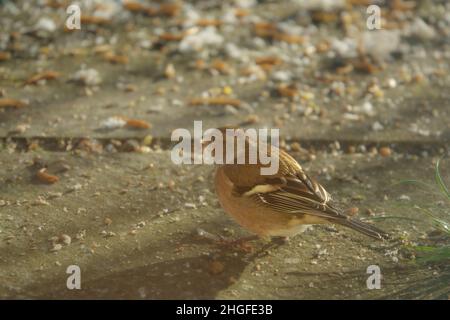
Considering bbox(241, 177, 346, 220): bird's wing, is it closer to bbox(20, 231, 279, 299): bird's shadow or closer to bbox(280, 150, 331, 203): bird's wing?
bbox(280, 150, 331, 203): bird's wing

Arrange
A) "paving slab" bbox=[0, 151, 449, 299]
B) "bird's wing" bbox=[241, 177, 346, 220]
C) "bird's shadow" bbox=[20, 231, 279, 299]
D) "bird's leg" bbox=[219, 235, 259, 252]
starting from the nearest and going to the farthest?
"bird's shadow" bbox=[20, 231, 279, 299] → "paving slab" bbox=[0, 151, 449, 299] → "bird's wing" bbox=[241, 177, 346, 220] → "bird's leg" bbox=[219, 235, 259, 252]

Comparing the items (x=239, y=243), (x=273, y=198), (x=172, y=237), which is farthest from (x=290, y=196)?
(x=172, y=237)

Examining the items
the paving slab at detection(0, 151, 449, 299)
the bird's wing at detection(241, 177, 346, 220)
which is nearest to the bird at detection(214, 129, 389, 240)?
the bird's wing at detection(241, 177, 346, 220)

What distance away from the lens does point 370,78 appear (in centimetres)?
661

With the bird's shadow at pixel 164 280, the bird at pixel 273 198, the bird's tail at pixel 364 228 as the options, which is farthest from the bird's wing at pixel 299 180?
the bird's shadow at pixel 164 280

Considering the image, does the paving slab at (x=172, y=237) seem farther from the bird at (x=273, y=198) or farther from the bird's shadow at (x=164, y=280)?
the bird at (x=273, y=198)

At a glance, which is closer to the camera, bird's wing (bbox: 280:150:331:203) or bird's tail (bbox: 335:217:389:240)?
bird's tail (bbox: 335:217:389:240)

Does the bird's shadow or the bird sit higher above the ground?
the bird

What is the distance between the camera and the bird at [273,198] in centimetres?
408

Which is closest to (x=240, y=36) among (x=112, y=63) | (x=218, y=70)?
(x=218, y=70)

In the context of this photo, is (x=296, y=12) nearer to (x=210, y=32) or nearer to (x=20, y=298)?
(x=210, y=32)

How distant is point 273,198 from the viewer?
4.14 m

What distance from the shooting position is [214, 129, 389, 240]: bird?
4.08 m
